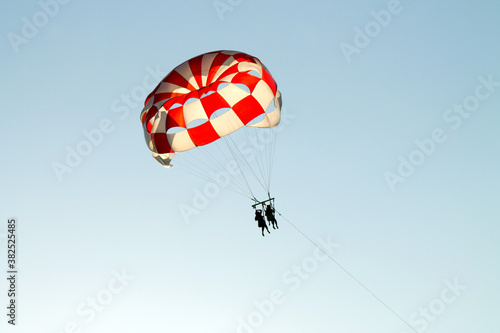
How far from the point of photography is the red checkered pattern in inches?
590

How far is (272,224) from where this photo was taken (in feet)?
50.7

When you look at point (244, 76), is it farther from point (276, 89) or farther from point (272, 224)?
point (272, 224)

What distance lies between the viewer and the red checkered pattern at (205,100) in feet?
49.2

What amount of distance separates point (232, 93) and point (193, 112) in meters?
1.25

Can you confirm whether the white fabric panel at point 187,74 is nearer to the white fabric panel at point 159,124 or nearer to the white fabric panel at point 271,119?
the white fabric panel at point 159,124

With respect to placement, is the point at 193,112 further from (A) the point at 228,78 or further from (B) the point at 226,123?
(A) the point at 228,78

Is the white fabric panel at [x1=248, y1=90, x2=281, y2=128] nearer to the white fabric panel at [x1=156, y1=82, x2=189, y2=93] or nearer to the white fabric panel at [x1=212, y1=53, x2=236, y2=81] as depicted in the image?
the white fabric panel at [x1=212, y1=53, x2=236, y2=81]

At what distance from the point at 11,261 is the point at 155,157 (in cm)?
602

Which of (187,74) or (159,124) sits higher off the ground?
(187,74)

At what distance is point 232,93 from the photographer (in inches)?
602

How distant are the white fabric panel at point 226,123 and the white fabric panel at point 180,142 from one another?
830mm

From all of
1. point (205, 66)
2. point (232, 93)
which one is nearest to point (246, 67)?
point (232, 93)

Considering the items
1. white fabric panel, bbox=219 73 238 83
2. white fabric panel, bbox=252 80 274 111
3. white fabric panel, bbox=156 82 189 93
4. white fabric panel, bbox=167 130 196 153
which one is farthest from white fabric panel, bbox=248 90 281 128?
white fabric panel, bbox=156 82 189 93

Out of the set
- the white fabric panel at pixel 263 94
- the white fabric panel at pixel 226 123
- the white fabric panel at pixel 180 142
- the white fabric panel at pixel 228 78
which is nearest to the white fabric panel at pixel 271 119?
the white fabric panel at pixel 263 94
